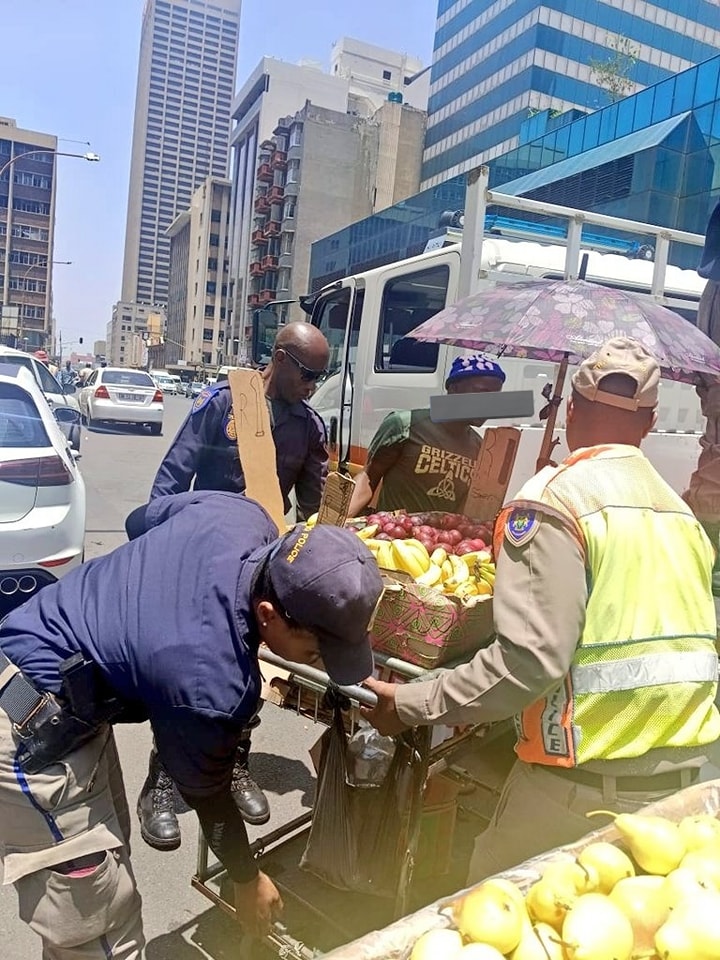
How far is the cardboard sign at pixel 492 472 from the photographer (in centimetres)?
305

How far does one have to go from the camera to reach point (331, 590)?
150 cm

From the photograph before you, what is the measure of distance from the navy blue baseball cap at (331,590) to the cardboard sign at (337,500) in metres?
0.80

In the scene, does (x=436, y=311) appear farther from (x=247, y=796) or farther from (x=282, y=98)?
(x=282, y=98)

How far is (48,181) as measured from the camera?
11638 centimetres

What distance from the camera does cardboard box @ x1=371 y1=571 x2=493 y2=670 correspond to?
85.7 inches

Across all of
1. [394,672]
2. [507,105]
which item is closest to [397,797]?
[394,672]

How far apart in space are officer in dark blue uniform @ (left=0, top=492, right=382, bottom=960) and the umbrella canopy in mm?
1617

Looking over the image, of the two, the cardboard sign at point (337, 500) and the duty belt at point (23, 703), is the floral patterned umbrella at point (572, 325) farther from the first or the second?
the duty belt at point (23, 703)

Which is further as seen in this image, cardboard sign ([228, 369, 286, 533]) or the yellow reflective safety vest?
cardboard sign ([228, 369, 286, 533])

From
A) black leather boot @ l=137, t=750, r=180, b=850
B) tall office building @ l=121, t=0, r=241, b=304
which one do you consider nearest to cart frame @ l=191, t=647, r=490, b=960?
black leather boot @ l=137, t=750, r=180, b=850

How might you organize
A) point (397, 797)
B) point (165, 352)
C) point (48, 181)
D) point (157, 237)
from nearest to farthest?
1. point (397, 797)
2. point (48, 181)
3. point (165, 352)
4. point (157, 237)

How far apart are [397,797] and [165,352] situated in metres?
141

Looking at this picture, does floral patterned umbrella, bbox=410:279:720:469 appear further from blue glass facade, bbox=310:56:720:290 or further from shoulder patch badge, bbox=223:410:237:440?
blue glass facade, bbox=310:56:720:290

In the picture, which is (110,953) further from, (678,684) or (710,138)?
(710,138)
